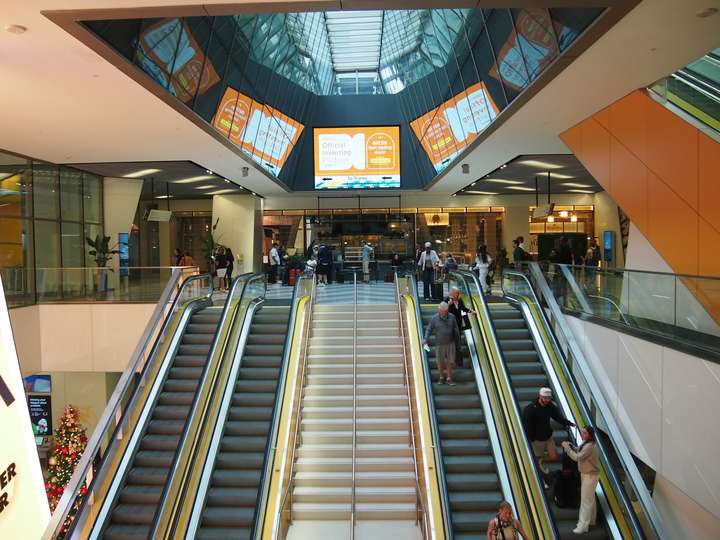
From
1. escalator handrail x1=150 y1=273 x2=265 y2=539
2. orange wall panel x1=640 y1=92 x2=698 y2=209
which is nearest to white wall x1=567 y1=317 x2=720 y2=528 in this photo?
orange wall panel x1=640 y1=92 x2=698 y2=209

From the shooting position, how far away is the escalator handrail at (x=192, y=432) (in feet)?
26.6

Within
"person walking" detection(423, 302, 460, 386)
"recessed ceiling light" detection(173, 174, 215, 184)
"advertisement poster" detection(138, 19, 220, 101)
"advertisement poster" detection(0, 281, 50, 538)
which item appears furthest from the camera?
"recessed ceiling light" detection(173, 174, 215, 184)

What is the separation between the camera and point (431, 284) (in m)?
16.3

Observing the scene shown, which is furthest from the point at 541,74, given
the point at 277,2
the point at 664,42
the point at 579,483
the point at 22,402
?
the point at 22,402

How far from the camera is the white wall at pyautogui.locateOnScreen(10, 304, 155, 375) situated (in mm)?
15227

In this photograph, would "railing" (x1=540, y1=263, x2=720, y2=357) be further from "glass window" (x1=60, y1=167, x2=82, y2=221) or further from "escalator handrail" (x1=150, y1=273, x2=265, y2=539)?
"glass window" (x1=60, y1=167, x2=82, y2=221)

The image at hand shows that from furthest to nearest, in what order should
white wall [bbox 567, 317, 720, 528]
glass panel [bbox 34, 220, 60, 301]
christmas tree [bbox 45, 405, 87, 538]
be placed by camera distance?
glass panel [bbox 34, 220, 60, 301]
christmas tree [bbox 45, 405, 87, 538]
white wall [bbox 567, 317, 720, 528]

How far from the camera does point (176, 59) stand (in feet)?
36.1

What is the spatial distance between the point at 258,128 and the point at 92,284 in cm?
687

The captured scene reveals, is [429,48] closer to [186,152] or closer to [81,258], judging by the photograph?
[186,152]

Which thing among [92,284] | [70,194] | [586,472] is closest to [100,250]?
[70,194]

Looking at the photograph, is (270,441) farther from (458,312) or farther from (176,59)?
(176,59)

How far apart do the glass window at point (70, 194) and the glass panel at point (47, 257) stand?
70cm

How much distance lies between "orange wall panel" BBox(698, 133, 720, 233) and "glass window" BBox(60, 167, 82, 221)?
1647cm
